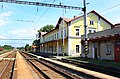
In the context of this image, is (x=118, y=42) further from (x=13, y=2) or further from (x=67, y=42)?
(x=67, y=42)

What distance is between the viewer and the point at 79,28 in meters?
48.3

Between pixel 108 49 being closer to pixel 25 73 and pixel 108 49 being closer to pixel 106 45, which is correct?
pixel 106 45

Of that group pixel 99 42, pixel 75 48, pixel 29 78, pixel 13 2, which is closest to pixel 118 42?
pixel 99 42

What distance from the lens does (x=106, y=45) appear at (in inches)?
1215

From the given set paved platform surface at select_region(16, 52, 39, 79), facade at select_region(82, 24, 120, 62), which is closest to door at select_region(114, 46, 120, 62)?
facade at select_region(82, 24, 120, 62)

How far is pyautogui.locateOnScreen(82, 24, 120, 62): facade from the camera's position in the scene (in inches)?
1109

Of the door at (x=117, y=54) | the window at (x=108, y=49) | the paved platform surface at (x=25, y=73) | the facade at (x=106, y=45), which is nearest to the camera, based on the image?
the paved platform surface at (x=25, y=73)

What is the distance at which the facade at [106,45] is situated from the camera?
2816 cm

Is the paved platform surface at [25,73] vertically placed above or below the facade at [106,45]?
below

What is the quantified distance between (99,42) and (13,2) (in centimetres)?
1288

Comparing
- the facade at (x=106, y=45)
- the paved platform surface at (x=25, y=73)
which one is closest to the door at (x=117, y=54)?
the facade at (x=106, y=45)

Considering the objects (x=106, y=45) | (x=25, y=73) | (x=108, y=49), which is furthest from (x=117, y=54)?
(x=25, y=73)

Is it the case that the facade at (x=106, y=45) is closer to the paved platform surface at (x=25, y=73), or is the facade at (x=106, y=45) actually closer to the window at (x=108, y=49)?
the window at (x=108, y=49)

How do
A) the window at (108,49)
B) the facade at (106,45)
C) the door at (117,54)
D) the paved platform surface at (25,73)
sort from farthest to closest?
1. the window at (108,49)
2. the facade at (106,45)
3. the door at (117,54)
4. the paved platform surface at (25,73)
